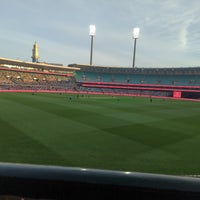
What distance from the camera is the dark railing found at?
171 centimetres

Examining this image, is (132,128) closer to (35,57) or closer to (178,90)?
(178,90)

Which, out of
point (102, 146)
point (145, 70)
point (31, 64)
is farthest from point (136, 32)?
point (102, 146)

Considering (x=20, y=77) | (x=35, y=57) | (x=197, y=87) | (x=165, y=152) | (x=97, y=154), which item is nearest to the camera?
(x=97, y=154)

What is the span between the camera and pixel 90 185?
70.8 inches

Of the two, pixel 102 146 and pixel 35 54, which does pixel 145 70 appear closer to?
pixel 35 54

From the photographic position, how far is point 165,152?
12648 mm

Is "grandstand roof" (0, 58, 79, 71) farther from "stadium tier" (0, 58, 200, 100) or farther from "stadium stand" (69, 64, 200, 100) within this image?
"stadium stand" (69, 64, 200, 100)

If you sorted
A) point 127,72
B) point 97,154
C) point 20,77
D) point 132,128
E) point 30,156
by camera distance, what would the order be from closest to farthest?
point 30,156 < point 97,154 < point 132,128 < point 20,77 < point 127,72

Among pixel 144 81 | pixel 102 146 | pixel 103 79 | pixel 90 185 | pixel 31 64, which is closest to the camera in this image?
pixel 90 185

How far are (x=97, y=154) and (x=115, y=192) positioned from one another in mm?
10115

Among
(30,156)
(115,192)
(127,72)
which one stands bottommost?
(30,156)

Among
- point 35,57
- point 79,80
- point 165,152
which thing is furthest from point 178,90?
point 35,57

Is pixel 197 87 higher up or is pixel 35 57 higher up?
pixel 35 57

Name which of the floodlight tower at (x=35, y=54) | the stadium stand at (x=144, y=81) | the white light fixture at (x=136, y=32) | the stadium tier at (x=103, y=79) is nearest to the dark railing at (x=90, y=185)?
the stadium tier at (x=103, y=79)
